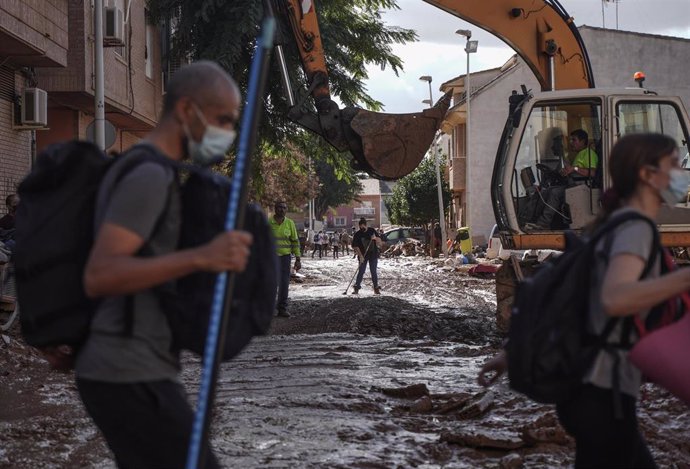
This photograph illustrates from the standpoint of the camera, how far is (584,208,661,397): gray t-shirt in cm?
331

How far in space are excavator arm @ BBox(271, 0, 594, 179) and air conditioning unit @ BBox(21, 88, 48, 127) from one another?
5818 mm

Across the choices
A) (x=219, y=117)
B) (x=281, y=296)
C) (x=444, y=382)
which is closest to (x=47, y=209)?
(x=219, y=117)

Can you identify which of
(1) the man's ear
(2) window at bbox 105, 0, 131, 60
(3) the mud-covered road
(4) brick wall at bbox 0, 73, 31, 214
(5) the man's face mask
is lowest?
(3) the mud-covered road

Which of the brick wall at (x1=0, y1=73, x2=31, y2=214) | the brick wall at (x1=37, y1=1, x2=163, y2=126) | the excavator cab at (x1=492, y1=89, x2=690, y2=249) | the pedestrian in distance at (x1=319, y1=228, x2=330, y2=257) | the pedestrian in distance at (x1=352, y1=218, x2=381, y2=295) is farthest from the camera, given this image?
the pedestrian in distance at (x1=319, y1=228, x2=330, y2=257)

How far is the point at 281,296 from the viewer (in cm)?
1739

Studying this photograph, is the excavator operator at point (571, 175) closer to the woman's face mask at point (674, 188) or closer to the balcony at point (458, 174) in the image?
the woman's face mask at point (674, 188)

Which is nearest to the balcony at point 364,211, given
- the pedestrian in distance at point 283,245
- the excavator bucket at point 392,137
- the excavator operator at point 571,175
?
the pedestrian in distance at point 283,245

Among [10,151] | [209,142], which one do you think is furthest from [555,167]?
[10,151]

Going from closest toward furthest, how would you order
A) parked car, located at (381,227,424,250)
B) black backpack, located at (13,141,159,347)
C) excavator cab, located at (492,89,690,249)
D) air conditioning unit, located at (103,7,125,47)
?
black backpack, located at (13,141,159,347)
excavator cab, located at (492,89,690,249)
air conditioning unit, located at (103,7,125,47)
parked car, located at (381,227,424,250)

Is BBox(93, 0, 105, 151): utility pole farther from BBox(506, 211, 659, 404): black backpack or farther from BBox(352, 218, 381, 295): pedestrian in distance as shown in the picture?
BBox(506, 211, 659, 404): black backpack

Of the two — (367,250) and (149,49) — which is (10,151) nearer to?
(367,250)

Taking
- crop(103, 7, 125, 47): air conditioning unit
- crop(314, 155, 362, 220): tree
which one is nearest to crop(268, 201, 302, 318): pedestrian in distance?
crop(103, 7, 125, 47): air conditioning unit

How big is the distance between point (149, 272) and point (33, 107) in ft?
53.7

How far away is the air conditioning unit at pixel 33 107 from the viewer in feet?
60.3
